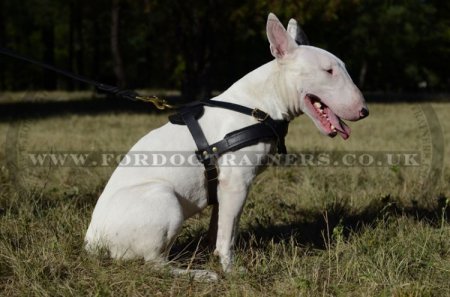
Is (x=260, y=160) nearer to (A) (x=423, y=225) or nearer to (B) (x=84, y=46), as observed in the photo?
(A) (x=423, y=225)

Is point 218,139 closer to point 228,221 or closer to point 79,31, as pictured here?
point 228,221

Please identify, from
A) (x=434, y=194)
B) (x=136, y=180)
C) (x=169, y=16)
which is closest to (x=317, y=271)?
(x=136, y=180)

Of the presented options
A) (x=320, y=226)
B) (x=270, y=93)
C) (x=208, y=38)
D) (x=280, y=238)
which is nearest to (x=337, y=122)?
(x=270, y=93)

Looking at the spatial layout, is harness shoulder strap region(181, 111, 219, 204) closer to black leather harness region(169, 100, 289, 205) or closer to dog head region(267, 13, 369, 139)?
black leather harness region(169, 100, 289, 205)

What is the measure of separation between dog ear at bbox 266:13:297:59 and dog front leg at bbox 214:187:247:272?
30.9 inches

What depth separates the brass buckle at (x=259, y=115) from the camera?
10.3 feet

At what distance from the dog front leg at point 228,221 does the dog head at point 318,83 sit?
0.60 metres

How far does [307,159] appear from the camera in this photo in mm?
6543

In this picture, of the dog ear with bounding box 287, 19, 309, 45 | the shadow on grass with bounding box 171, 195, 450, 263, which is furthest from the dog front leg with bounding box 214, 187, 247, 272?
the dog ear with bounding box 287, 19, 309, 45

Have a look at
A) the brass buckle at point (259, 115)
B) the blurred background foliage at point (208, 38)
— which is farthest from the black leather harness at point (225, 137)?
the blurred background foliage at point (208, 38)

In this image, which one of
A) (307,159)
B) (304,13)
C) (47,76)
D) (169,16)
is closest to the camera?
(307,159)

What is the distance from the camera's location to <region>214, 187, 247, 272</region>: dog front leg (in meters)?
3.14

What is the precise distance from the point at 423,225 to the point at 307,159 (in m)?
2.63

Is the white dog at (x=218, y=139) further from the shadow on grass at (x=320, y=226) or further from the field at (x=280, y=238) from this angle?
the shadow on grass at (x=320, y=226)
